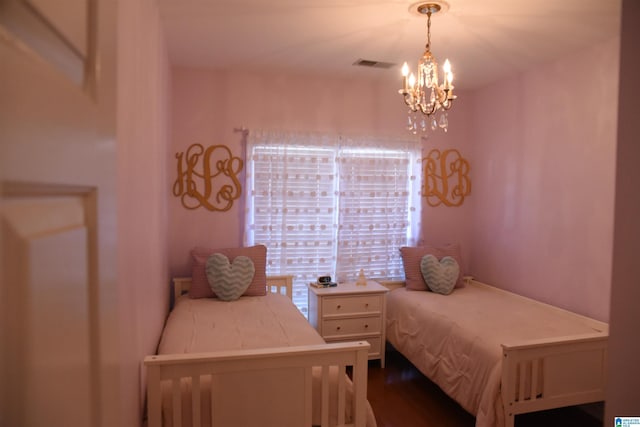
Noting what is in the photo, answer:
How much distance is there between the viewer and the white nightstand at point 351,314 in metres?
3.19

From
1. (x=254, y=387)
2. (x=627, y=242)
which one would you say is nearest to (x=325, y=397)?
(x=254, y=387)

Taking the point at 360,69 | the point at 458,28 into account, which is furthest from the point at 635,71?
the point at 360,69

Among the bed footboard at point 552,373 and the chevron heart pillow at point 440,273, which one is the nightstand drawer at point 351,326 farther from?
the bed footboard at point 552,373

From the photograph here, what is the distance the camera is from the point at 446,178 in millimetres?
3875

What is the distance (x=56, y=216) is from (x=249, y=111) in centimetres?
307

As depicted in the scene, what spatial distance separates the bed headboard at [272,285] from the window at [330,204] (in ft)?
0.32


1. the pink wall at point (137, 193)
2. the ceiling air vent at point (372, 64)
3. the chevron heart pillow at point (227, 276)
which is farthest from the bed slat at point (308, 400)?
the ceiling air vent at point (372, 64)

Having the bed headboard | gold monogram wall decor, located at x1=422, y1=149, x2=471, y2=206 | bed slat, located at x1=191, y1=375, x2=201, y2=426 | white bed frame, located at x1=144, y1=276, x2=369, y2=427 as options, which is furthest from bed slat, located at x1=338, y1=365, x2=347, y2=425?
gold monogram wall decor, located at x1=422, y1=149, x2=471, y2=206

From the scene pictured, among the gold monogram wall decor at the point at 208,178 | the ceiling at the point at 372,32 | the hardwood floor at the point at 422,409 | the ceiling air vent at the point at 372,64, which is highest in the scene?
the ceiling air vent at the point at 372,64

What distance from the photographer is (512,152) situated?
3.39m

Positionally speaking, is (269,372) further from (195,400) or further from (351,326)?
(351,326)

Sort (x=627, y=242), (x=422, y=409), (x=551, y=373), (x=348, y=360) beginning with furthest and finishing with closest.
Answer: (x=422, y=409) → (x=551, y=373) → (x=348, y=360) → (x=627, y=242)

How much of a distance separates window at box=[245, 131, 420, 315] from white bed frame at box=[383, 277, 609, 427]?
1724 millimetres

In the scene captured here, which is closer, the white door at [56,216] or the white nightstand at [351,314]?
the white door at [56,216]
